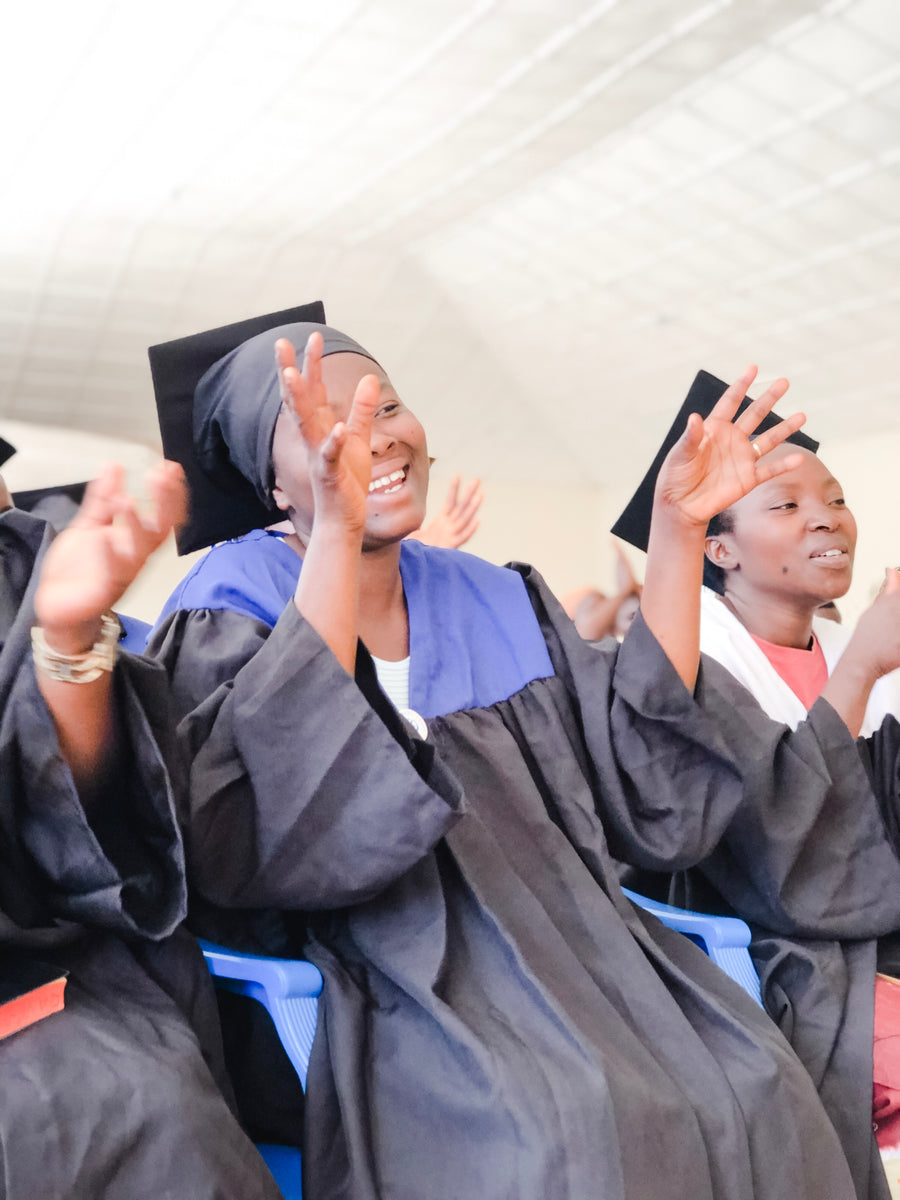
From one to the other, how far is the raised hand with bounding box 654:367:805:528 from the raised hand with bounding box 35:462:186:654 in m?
0.82

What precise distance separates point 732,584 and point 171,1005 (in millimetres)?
1622

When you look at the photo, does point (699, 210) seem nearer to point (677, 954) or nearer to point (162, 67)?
point (162, 67)

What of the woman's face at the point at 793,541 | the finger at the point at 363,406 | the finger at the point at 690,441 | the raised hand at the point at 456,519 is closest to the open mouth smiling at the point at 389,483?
the finger at the point at 363,406

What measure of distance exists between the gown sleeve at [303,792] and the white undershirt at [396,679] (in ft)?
0.91

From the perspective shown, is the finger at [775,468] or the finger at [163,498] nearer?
the finger at [163,498]

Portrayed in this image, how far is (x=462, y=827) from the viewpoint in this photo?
164 cm

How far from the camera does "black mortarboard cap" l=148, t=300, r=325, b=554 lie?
6.26 ft

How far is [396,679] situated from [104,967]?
582 mm

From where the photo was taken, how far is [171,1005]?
1.39 meters

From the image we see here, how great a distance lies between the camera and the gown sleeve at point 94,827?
4.38 ft

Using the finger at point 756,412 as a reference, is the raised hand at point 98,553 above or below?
below

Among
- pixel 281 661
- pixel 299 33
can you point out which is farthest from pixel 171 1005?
pixel 299 33

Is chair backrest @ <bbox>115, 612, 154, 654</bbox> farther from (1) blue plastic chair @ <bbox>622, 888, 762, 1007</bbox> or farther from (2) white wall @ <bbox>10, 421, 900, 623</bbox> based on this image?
(1) blue plastic chair @ <bbox>622, 888, 762, 1007</bbox>

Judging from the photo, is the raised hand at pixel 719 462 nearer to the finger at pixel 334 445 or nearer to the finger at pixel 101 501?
the finger at pixel 334 445
